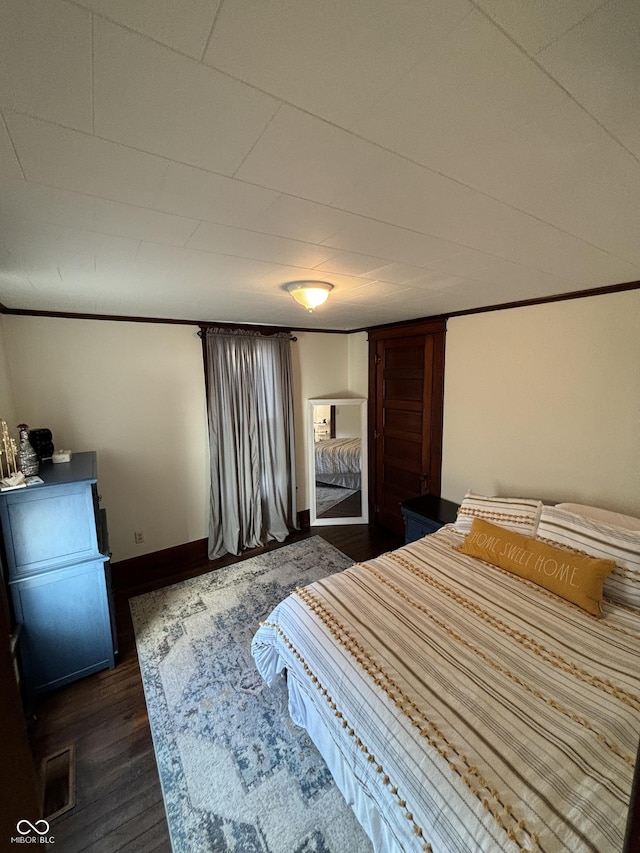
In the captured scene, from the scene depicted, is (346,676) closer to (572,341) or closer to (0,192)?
(0,192)

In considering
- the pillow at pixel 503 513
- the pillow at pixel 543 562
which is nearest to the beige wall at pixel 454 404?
the pillow at pixel 503 513

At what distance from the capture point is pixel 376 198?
1009 mm

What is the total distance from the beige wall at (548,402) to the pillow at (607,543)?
365 millimetres

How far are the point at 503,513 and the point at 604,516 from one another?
0.56 metres

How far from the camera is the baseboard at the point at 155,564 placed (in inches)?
123

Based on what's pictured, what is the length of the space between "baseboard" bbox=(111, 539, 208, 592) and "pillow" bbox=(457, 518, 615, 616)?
2605mm

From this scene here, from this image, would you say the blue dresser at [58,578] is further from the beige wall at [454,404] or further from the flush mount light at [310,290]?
the flush mount light at [310,290]

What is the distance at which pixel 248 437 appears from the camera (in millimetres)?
3643

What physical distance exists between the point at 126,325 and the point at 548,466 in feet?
12.1

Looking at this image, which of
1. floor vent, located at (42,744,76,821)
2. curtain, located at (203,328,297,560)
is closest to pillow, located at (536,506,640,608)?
curtain, located at (203,328,297,560)

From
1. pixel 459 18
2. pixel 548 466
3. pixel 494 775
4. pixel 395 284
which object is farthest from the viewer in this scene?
pixel 548 466

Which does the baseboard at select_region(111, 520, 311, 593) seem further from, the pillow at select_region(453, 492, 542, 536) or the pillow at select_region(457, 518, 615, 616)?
the pillow at select_region(457, 518, 615, 616)

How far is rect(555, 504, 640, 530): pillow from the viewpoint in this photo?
1.96m

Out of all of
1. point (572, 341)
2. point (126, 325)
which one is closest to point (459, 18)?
point (572, 341)
